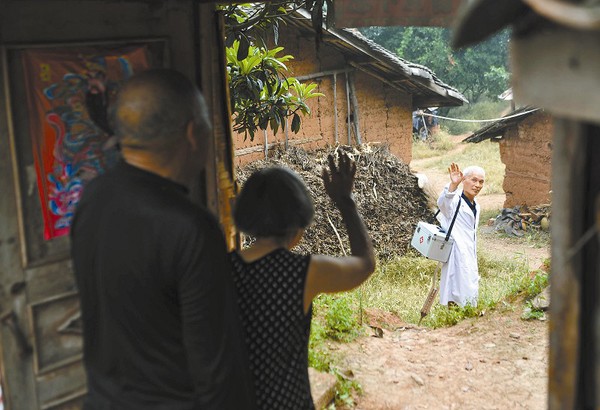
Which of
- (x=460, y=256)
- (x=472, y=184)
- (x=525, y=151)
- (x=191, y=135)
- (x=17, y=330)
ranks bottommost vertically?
(x=460, y=256)

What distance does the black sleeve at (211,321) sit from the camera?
1.75m

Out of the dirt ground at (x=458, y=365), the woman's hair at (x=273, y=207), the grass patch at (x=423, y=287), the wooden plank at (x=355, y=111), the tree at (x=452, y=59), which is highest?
the tree at (x=452, y=59)

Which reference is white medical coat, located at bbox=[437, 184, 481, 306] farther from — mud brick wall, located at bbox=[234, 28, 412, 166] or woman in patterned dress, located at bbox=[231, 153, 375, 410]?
woman in patterned dress, located at bbox=[231, 153, 375, 410]

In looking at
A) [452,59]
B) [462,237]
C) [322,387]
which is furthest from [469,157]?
[322,387]

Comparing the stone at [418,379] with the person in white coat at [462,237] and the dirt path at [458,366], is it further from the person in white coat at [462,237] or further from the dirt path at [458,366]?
the person in white coat at [462,237]

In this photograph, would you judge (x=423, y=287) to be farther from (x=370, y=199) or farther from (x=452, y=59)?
(x=452, y=59)

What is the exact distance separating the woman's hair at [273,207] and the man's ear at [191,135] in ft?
0.97

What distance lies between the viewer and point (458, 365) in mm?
5074

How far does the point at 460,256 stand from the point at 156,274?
5372 millimetres

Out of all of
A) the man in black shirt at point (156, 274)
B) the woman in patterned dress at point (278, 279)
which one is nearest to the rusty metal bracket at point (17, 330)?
the man in black shirt at point (156, 274)

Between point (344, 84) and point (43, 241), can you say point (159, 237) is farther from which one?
point (344, 84)

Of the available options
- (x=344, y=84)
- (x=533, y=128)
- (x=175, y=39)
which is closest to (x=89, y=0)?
(x=175, y=39)

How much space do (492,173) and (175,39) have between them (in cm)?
1804

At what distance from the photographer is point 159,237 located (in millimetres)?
1736
